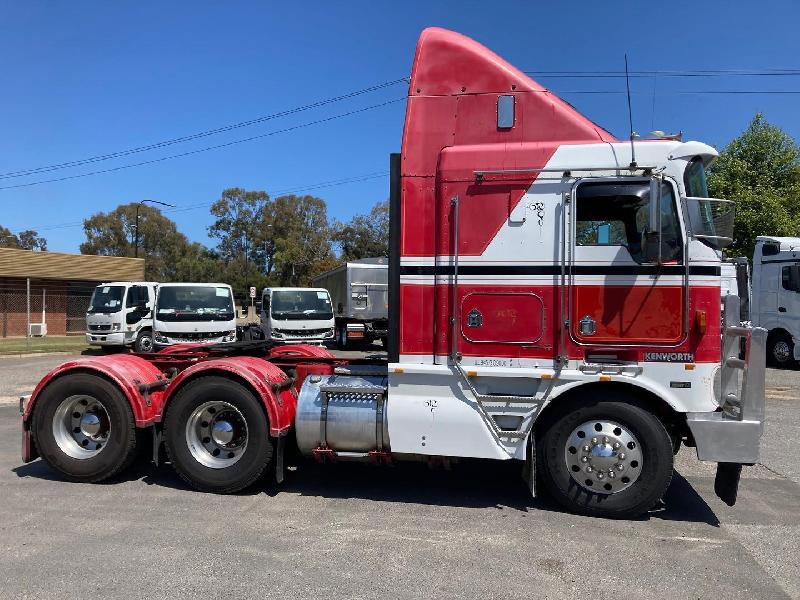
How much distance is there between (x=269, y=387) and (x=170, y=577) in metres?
2.00

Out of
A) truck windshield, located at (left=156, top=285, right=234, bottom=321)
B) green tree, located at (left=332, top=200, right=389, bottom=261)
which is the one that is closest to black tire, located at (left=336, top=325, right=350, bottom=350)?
truck windshield, located at (left=156, top=285, right=234, bottom=321)

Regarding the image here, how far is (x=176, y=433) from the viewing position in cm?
579

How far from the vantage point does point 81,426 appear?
20.1 feet

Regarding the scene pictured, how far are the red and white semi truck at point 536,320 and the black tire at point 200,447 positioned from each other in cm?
2

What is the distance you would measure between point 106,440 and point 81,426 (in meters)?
0.32

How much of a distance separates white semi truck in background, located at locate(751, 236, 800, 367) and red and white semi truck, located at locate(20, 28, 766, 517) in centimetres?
1390

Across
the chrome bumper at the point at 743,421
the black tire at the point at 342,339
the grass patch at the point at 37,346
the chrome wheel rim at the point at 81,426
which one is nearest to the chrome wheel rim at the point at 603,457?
the chrome bumper at the point at 743,421

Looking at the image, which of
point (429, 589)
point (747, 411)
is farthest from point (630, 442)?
point (429, 589)

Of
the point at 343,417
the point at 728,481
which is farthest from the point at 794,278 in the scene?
the point at 343,417

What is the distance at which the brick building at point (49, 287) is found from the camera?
28344mm

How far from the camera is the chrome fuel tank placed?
18.0 feet

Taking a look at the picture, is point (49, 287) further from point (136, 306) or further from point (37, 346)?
point (136, 306)

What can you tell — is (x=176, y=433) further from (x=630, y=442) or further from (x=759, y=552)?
(x=759, y=552)

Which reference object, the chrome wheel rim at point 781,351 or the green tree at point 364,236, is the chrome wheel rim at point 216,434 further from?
the green tree at point 364,236
